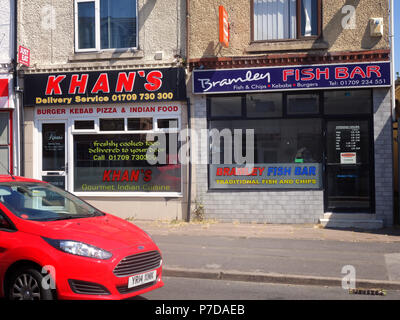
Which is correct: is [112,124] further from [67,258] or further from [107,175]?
[67,258]

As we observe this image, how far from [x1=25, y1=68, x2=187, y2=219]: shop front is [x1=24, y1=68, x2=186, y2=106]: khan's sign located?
0.03m

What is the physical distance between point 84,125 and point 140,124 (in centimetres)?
165

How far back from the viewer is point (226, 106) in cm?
1220

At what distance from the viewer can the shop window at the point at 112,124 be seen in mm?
12641

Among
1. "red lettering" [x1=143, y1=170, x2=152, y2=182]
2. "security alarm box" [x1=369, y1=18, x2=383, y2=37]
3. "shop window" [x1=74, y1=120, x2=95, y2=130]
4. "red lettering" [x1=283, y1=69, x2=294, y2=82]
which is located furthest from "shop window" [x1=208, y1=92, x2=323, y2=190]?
"shop window" [x1=74, y1=120, x2=95, y2=130]

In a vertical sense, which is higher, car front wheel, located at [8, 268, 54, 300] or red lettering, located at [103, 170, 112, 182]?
red lettering, located at [103, 170, 112, 182]

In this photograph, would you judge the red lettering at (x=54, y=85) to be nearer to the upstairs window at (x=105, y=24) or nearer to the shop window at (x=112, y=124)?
the upstairs window at (x=105, y=24)

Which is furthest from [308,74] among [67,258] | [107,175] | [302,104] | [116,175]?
[67,258]

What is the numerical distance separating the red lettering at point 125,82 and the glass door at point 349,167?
5.23 meters

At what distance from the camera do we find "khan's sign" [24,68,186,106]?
12.2 metres

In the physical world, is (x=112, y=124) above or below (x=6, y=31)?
below

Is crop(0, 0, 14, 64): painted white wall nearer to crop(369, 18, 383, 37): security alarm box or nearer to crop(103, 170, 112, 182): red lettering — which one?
crop(103, 170, 112, 182): red lettering

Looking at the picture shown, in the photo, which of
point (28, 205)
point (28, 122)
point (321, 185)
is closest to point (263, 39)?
point (321, 185)

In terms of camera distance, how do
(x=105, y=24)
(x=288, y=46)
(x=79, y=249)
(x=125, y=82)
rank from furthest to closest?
(x=105, y=24)
(x=125, y=82)
(x=288, y=46)
(x=79, y=249)
